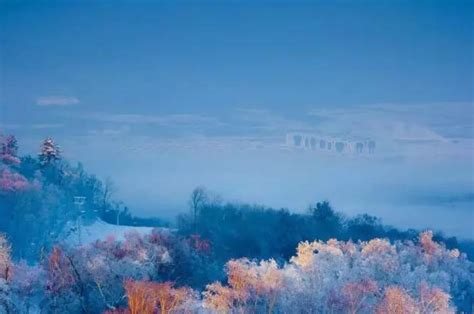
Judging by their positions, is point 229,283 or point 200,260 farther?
point 200,260

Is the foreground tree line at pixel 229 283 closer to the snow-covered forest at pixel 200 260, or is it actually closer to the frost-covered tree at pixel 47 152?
the snow-covered forest at pixel 200 260

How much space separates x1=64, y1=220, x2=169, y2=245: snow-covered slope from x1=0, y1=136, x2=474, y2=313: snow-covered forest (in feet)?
0.44

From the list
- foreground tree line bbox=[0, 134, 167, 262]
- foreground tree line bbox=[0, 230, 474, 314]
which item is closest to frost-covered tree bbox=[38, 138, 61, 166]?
foreground tree line bbox=[0, 134, 167, 262]

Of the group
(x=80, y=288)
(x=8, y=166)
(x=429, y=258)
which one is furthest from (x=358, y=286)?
(x=8, y=166)

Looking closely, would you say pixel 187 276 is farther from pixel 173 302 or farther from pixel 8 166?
pixel 8 166

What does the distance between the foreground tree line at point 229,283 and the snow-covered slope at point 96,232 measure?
653 centimetres

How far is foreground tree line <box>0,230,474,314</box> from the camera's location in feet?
83.1

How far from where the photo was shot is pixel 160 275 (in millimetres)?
30734

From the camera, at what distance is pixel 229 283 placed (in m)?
28.2

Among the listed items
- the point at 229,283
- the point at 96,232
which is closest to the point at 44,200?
the point at 96,232

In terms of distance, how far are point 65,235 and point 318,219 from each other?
15823 millimetres

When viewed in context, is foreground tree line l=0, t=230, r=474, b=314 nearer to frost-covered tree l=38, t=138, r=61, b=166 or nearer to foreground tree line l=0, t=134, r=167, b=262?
foreground tree line l=0, t=134, r=167, b=262

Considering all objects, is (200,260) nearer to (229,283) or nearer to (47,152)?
(229,283)

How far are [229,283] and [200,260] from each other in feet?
19.7
